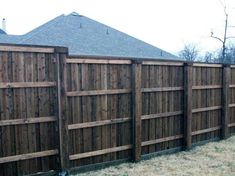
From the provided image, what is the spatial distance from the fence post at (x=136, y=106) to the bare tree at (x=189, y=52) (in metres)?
25.1

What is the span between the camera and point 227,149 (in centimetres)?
679

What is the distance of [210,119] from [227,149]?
85 centimetres

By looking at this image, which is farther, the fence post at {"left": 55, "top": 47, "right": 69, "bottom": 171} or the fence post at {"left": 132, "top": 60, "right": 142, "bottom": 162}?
the fence post at {"left": 132, "top": 60, "right": 142, "bottom": 162}

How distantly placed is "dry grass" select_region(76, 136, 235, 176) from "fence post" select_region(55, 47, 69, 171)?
0.47m

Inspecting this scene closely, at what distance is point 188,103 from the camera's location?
6578 mm

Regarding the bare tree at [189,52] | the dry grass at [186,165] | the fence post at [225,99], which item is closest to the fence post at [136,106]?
the dry grass at [186,165]

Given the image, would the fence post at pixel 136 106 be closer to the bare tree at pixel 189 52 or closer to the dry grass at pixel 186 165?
the dry grass at pixel 186 165

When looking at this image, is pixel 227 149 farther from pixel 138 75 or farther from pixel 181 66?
pixel 138 75

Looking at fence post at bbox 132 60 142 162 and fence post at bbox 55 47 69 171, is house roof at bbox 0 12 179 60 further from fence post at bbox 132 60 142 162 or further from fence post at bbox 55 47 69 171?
fence post at bbox 55 47 69 171

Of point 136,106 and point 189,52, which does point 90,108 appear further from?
point 189,52

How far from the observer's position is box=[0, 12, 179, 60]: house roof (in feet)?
39.0

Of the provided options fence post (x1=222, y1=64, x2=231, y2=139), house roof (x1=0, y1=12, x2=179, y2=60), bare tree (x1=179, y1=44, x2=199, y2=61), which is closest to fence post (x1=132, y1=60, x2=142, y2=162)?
fence post (x1=222, y1=64, x2=231, y2=139)

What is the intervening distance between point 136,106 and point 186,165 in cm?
135

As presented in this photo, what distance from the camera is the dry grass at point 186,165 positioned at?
202 inches
